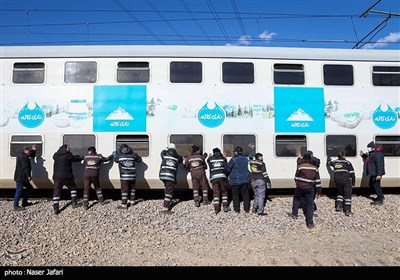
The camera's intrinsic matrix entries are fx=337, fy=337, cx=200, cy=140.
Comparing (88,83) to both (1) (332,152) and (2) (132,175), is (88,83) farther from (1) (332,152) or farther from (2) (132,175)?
(1) (332,152)

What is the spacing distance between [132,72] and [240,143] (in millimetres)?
3416

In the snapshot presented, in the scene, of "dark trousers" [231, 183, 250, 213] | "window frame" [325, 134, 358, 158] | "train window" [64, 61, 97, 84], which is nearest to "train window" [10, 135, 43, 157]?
"train window" [64, 61, 97, 84]

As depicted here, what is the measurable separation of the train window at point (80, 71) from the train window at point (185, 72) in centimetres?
205

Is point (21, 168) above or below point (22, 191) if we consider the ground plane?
above

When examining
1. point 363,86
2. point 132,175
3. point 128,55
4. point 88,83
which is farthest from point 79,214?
point 363,86

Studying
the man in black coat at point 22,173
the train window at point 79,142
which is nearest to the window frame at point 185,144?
the train window at point 79,142

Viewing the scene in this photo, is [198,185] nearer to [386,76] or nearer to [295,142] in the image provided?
[295,142]

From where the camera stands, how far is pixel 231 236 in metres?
6.87

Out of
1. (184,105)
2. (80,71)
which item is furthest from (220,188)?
(80,71)

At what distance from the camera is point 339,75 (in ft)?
30.3

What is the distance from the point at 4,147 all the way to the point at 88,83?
2716mm

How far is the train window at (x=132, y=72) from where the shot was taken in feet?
29.1

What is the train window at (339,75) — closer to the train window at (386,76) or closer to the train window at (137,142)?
the train window at (386,76)

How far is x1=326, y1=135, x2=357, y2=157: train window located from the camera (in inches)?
355
